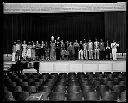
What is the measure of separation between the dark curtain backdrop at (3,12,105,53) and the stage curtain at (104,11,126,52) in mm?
503

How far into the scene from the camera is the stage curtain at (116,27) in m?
19.0

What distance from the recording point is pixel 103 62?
14055 millimetres

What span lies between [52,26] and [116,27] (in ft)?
15.6

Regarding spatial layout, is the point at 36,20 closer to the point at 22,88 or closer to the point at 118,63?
the point at 118,63

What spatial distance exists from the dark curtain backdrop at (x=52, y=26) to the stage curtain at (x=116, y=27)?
503 mm

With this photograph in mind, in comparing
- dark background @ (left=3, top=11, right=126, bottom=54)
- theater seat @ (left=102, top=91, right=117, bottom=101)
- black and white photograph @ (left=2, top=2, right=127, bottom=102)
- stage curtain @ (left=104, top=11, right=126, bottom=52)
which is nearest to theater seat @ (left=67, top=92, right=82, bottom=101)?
theater seat @ (left=102, top=91, right=117, bottom=101)

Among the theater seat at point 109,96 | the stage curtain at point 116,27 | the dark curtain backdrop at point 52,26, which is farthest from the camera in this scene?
the dark curtain backdrop at point 52,26

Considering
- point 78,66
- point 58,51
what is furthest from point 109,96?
point 58,51

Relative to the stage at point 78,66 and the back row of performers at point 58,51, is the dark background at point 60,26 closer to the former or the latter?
the back row of performers at point 58,51

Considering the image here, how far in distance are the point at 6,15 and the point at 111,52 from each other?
8.27 m

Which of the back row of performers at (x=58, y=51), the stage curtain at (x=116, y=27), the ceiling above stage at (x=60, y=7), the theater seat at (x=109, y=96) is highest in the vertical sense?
the ceiling above stage at (x=60, y=7)

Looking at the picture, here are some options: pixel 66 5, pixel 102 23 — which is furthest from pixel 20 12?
pixel 102 23

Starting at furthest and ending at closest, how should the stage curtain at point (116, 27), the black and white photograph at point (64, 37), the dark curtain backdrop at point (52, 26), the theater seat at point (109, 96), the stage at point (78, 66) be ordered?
the dark curtain backdrop at point (52, 26) → the stage curtain at point (116, 27) → the black and white photograph at point (64, 37) → the stage at point (78, 66) → the theater seat at point (109, 96)

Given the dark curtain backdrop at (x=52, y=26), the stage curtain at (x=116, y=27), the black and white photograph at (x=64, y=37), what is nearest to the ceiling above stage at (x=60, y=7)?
the black and white photograph at (x=64, y=37)
